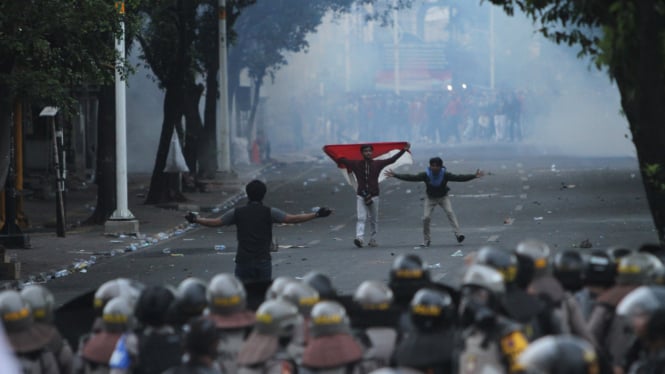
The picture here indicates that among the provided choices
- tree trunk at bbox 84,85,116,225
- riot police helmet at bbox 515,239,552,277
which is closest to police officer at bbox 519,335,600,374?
riot police helmet at bbox 515,239,552,277

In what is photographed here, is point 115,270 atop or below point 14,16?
below

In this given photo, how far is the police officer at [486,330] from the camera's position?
7.43 metres

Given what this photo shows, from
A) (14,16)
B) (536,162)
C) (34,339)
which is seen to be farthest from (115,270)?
(536,162)

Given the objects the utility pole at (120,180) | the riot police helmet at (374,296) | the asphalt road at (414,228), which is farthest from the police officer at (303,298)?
the utility pole at (120,180)

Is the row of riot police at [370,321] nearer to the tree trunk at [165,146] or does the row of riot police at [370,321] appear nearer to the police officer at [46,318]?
the police officer at [46,318]

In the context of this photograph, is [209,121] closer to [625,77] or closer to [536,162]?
[536,162]

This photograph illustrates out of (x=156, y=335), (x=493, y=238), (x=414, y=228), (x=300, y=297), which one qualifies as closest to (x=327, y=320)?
(x=300, y=297)

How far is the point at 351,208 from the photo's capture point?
32.5 m

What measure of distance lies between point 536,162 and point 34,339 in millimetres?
43238

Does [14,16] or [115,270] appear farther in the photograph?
[115,270]

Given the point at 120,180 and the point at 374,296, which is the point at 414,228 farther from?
the point at 374,296

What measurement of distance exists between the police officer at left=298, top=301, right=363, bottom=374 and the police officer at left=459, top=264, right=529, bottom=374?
63cm

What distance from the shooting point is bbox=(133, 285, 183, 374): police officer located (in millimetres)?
8398

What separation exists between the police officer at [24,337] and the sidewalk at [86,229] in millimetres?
10600
